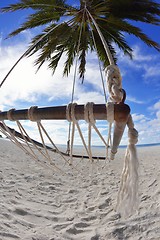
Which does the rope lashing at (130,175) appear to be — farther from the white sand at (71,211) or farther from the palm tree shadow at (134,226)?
the palm tree shadow at (134,226)

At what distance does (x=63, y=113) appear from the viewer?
105 centimetres

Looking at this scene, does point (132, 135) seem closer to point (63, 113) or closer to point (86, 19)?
point (63, 113)

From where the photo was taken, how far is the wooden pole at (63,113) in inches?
36.0

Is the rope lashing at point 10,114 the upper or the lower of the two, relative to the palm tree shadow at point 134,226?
upper

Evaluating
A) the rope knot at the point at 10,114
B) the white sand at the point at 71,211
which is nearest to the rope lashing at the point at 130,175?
the rope knot at the point at 10,114

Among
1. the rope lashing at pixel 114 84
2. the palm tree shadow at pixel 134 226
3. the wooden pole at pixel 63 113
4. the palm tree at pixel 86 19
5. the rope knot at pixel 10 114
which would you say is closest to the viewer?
the wooden pole at pixel 63 113

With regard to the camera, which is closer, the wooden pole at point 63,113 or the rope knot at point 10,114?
the wooden pole at point 63,113

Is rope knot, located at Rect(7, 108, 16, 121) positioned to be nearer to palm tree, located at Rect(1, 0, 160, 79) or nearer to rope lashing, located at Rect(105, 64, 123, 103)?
rope lashing, located at Rect(105, 64, 123, 103)

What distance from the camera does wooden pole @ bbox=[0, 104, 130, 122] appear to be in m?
0.92

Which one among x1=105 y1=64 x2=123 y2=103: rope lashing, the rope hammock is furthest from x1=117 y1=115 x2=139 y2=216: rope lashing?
x1=105 y1=64 x2=123 y2=103: rope lashing

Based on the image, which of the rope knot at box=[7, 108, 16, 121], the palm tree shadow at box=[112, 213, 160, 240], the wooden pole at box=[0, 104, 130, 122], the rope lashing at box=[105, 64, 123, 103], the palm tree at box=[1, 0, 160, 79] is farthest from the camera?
the palm tree at box=[1, 0, 160, 79]

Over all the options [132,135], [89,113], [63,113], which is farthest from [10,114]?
[132,135]

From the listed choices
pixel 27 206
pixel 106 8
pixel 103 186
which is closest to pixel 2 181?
pixel 27 206

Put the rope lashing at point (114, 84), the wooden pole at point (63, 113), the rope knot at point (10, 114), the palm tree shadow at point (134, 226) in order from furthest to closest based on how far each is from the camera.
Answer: the palm tree shadow at point (134, 226)
the rope knot at point (10, 114)
the rope lashing at point (114, 84)
the wooden pole at point (63, 113)
